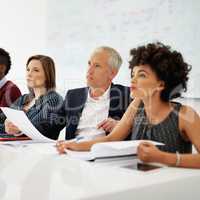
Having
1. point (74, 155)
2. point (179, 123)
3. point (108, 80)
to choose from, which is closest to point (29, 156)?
point (74, 155)

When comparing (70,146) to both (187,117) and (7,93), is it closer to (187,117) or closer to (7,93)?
(187,117)

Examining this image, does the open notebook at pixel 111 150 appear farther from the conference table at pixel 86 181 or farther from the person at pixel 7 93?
the person at pixel 7 93

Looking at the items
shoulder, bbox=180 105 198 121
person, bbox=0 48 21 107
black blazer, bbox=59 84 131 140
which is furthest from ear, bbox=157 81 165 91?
person, bbox=0 48 21 107

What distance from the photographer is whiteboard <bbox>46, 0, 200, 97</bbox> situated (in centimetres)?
232

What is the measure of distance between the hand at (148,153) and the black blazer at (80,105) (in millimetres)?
819

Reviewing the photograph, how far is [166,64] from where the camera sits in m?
1.43

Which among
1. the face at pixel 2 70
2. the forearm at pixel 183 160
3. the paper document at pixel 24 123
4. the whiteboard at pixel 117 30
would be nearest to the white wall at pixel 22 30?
the whiteboard at pixel 117 30

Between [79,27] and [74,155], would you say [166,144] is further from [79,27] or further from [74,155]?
[79,27]

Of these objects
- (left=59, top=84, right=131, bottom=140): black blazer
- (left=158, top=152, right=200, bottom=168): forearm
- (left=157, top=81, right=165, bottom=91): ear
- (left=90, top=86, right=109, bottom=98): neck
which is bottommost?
(left=158, top=152, right=200, bottom=168): forearm

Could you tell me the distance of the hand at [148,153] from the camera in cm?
117

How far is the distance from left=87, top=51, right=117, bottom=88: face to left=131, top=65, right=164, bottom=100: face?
0.59 metres

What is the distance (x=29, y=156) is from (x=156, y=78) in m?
0.58

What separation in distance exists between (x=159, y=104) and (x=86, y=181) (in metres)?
0.64

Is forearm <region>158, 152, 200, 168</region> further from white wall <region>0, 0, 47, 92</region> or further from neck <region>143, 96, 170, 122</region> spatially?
white wall <region>0, 0, 47, 92</region>
